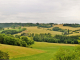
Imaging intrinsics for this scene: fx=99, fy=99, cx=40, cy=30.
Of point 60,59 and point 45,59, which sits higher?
point 60,59

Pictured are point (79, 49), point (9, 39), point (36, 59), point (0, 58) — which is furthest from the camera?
point (9, 39)

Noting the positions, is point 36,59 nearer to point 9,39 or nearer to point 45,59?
point 45,59

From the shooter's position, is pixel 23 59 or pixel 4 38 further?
pixel 4 38

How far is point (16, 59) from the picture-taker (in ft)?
118

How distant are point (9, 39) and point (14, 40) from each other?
11.2 ft

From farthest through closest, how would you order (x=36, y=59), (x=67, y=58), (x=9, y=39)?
(x=9, y=39) → (x=36, y=59) → (x=67, y=58)

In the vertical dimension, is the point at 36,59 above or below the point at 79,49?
below

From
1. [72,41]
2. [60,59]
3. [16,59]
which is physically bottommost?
[72,41]

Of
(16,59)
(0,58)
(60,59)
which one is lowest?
(16,59)

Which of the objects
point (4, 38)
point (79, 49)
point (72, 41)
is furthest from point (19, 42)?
point (72, 41)

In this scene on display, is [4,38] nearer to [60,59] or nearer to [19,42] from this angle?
[19,42]

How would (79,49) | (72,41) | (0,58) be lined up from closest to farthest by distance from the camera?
(0,58)
(79,49)
(72,41)

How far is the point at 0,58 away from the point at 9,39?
153 feet

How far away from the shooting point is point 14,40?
69062 mm
